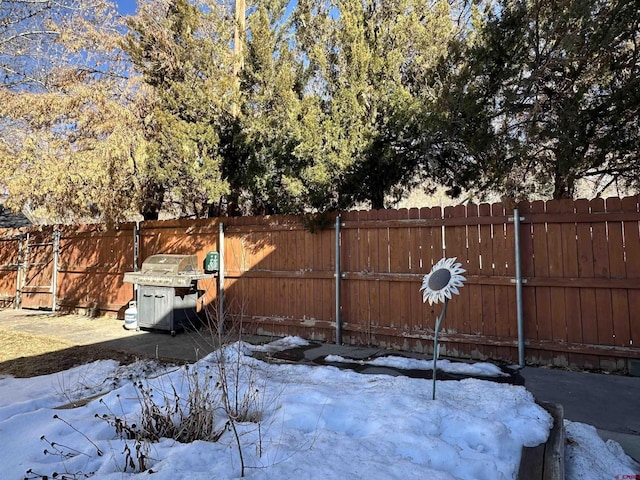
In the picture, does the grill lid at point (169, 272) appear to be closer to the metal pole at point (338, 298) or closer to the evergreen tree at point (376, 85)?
the metal pole at point (338, 298)

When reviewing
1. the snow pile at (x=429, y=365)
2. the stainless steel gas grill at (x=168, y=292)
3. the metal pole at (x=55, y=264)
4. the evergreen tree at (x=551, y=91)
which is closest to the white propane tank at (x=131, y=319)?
the stainless steel gas grill at (x=168, y=292)

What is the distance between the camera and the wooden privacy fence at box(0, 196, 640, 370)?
458 cm

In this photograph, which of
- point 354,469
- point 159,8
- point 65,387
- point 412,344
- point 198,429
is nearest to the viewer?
point 354,469

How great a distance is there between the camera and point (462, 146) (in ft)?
19.8

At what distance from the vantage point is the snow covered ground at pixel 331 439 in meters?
2.08

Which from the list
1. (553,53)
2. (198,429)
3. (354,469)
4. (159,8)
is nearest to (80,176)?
(159,8)

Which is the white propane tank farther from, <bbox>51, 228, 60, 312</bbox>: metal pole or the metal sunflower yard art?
the metal sunflower yard art

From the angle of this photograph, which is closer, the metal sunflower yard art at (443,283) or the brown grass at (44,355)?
the metal sunflower yard art at (443,283)

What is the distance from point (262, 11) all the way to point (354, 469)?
7.09 meters

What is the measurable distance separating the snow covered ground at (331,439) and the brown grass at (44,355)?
1.86 metres

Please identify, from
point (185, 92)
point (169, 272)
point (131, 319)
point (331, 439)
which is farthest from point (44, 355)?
point (331, 439)

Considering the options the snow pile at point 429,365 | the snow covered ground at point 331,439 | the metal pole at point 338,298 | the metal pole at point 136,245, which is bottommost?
the snow pile at point 429,365

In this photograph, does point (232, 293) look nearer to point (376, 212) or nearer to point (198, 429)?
point (376, 212)

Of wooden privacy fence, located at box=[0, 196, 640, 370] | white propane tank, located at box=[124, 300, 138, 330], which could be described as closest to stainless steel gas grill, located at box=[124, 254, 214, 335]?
white propane tank, located at box=[124, 300, 138, 330]
